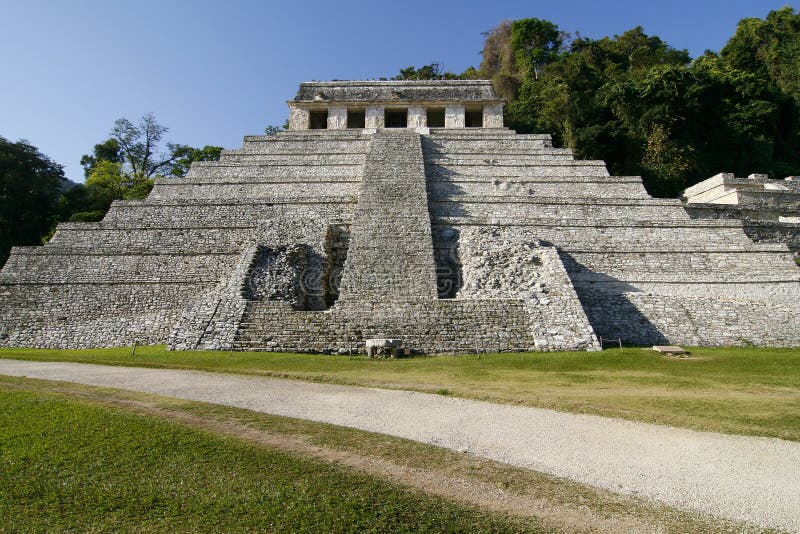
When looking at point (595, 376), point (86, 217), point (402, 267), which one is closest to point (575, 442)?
point (595, 376)

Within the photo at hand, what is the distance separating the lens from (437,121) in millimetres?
32000

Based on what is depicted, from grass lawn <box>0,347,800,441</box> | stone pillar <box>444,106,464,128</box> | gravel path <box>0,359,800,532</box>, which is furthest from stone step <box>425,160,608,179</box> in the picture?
gravel path <box>0,359,800,532</box>

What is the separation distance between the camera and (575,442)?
500cm

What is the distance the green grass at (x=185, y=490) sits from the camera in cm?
323

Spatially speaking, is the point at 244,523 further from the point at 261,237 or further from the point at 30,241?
the point at 30,241

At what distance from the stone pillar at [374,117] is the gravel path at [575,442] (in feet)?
82.3

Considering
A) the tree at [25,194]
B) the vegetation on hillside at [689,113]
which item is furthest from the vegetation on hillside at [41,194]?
the vegetation on hillside at [689,113]

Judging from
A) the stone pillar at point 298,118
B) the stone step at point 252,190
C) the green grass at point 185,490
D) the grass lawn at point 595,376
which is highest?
the stone pillar at point 298,118

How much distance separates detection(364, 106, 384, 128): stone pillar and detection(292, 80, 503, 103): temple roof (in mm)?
557

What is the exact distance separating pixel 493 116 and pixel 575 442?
27717 mm

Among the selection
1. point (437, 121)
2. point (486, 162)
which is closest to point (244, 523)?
point (486, 162)

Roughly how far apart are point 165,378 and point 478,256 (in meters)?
9.41

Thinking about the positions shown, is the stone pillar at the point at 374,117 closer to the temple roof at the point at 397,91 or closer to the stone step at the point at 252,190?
the temple roof at the point at 397,91

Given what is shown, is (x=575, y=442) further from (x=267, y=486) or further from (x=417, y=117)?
(x=417, y=117)
